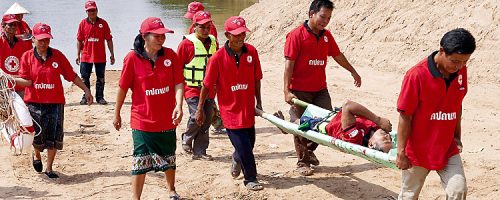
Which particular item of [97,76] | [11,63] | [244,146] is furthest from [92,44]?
[244,146]

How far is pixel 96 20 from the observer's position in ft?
39.8

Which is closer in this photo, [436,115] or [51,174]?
[436,115]

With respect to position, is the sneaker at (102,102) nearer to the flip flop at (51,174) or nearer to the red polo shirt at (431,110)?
the flip flop at (51,174)

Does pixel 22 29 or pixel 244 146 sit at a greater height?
pixel 22 29

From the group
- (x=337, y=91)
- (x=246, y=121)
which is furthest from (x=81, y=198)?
(x=337, y=91)

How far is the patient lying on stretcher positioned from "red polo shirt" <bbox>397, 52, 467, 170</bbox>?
148cm

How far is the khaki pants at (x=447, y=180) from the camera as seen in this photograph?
16.2ft

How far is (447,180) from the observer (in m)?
5.04

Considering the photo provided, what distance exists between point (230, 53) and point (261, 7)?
56.2ft

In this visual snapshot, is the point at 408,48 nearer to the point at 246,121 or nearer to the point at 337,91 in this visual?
the point at 337,91

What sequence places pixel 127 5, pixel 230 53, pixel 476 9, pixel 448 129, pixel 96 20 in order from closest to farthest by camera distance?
pixel 448 129 < pixel 230 53 < pixel 96 20 < pixel 476 9 < pixel 127 5

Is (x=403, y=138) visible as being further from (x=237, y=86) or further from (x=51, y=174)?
(x=51, y=174)

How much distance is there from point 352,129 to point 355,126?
6 cm

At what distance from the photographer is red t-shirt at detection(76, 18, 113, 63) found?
39.6 ft
